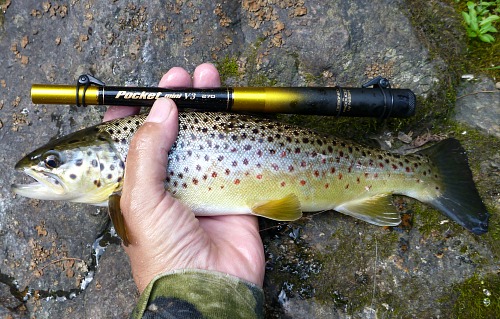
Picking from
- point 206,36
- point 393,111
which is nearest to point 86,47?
point 206,36

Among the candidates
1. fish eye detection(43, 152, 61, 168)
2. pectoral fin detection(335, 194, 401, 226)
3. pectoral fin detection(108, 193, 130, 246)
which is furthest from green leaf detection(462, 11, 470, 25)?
fish eye detection(43, 152, 61, 168)

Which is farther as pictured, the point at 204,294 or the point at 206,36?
the point at 206,36

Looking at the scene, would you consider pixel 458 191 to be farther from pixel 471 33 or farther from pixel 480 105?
pixel 471 33

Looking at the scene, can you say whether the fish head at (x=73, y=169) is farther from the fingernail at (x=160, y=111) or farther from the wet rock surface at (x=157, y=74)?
the wet rock surface at (x=157, y=74)

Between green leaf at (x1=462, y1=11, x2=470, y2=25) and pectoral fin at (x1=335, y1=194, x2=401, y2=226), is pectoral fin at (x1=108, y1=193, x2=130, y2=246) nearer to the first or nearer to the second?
pectoral fin at (x1=335, y1=194, x2=401, y2=226)

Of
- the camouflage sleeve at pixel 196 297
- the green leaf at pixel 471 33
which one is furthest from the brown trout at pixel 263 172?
the green leaf at pixel 471 33

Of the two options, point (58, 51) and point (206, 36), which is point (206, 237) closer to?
point (206, 36)
